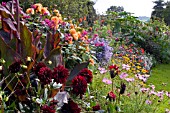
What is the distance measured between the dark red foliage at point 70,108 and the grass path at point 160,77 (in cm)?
403

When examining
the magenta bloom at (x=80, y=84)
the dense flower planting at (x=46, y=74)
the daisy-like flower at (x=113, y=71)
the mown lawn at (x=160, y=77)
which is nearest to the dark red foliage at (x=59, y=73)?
the dense flower planting at (x=46, y=74)

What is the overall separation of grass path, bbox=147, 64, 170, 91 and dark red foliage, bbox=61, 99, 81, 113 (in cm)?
403

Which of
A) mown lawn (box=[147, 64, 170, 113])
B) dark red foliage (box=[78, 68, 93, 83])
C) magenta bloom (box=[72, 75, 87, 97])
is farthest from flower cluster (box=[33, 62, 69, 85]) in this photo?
mown lawn (box=[147, 64, 170, 113])

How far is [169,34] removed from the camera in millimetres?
10062

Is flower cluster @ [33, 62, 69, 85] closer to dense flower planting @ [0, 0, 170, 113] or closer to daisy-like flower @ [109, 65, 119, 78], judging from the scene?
dense flower planting @ [0, 0, 170, 113]

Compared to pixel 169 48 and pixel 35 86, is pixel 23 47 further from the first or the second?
pixel 169 48

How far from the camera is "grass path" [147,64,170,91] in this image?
582 cm

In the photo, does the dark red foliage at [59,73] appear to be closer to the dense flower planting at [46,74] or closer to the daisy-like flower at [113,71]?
the dense flower planting at [46,74]

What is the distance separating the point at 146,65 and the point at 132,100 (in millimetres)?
3948

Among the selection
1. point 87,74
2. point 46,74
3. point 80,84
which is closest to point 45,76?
point 46,74

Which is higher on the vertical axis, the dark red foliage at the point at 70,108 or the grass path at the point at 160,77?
the dark red foliage at the point at 70,108

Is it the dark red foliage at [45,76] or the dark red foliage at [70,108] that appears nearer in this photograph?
the dark red foliage at [45,76]

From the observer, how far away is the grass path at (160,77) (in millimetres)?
5820

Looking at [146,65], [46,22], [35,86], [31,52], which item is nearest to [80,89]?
[35,86]
